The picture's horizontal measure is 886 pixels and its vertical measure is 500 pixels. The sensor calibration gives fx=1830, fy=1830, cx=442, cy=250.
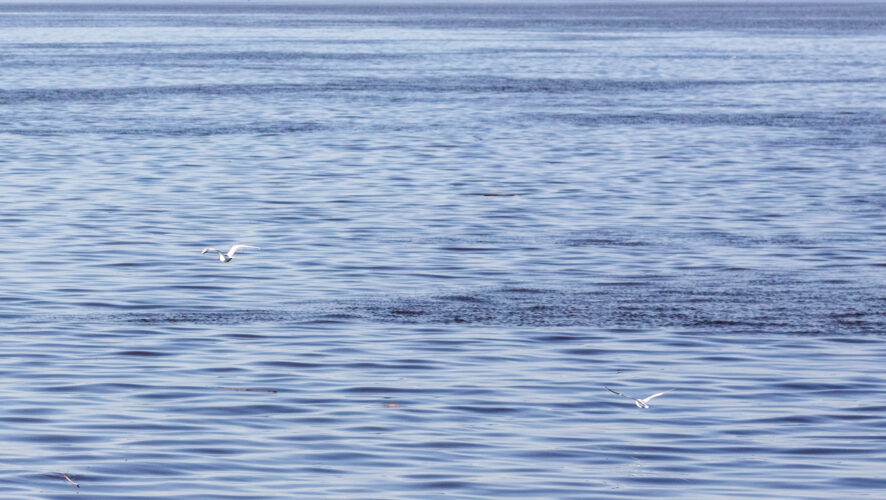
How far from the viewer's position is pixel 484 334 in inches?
542

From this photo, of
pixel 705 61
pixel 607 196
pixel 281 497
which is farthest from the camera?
pixel 705 61

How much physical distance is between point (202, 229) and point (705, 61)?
43.5m

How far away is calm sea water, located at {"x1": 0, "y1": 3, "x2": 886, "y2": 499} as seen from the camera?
1024cm

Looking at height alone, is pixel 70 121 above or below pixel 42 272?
below

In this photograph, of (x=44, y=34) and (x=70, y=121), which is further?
(x=44, y=34)

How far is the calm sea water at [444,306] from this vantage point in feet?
33.6

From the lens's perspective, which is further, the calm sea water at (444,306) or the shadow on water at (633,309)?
the shadow on water at (633,309)

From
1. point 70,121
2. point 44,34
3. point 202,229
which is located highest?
point 202,229

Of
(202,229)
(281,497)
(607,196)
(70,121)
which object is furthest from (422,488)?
(70,121)

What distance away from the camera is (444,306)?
49.2 feet

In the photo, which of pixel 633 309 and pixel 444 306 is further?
pixel 444 306

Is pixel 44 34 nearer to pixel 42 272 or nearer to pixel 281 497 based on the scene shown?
Answer: pixel 42 272

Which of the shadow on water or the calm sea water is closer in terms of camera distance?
the calm sea water

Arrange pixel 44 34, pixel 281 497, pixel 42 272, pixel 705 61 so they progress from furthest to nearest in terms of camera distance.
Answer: pixel 44 34 < pixel 705 61 < pixel 42 272 < pixel 281 497
